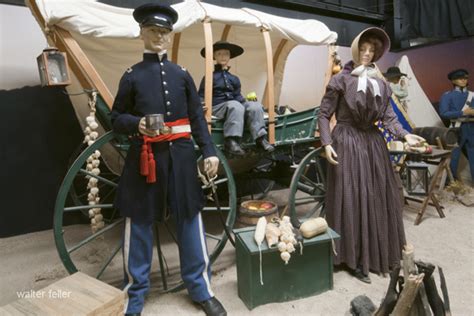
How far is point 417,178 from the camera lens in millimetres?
4129

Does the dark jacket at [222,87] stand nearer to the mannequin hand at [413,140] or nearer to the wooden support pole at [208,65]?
the wooden support pole at [208,65]

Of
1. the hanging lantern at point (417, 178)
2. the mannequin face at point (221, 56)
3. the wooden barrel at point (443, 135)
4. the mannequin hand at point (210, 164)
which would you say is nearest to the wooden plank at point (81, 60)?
the mannequin hand at point (210, 164)

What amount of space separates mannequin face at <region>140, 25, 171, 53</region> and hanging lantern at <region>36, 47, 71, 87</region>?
0.59m

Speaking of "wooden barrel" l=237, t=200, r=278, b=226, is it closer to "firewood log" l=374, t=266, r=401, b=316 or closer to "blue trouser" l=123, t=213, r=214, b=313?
"blue trouser" l=123, t=213, r=214, b=313

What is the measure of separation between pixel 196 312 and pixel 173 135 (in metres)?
1.19

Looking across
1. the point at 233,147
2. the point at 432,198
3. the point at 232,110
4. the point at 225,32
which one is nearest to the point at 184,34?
the point at 225,32

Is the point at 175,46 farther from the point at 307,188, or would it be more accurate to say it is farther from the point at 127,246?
the point at 127,246

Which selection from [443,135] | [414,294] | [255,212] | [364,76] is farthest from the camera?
[443,135]

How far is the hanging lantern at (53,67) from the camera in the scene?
222 centimetres

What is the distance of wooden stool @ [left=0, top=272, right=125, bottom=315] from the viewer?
1.75 metres

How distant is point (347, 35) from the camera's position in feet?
19.1

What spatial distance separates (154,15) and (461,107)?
5.06m

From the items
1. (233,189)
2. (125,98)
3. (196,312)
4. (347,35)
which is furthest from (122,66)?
(347,35)

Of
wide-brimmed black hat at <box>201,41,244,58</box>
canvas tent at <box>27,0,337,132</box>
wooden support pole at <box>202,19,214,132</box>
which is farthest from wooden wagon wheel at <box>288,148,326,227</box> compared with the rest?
wide-brimmed black hat at <box>201,41,244,58</box>
